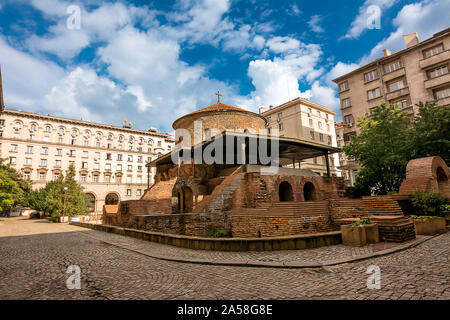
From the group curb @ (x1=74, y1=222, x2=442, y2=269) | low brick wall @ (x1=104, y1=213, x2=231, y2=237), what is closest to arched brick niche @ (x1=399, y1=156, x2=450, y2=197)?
curb @ (x1=74, y1=222, x2=442, y2=269)

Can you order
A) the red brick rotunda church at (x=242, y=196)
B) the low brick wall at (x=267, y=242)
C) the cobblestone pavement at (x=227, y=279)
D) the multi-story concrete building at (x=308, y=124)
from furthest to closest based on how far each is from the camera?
1. the multi-story concrete building at (x=308, y=124)
2. the red brick rotunda church at (x=242, y=196)
3. the low brick wall at (x=267, y=242)
4. the cobblestone pavement at (x=227, y=279)

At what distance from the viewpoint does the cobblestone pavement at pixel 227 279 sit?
11.9 feet

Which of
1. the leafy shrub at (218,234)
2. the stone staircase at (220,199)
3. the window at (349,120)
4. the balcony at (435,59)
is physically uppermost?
the balcony at (435,59)

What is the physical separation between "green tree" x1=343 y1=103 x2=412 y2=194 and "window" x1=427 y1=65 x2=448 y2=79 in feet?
41.5

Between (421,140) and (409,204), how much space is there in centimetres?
841

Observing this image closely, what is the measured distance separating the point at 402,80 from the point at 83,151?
53.7 metres

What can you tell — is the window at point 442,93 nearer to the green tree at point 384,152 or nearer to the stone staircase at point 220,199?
the green tree at point 384,152

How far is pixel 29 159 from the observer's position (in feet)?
139

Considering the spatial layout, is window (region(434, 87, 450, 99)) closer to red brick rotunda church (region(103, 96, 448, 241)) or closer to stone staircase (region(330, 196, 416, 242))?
red brick rotunda church (region(103, 96, 448, 241))

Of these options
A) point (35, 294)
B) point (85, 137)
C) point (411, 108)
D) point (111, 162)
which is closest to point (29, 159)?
point (85, 137)

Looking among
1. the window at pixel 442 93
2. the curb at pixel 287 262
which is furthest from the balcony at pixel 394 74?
the curb at pixel 287 262

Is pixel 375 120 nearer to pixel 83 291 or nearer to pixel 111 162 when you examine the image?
pixel 83 291

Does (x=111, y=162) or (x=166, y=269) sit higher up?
(x=111, y=162)

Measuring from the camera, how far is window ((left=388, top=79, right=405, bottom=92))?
27769 millimetres
